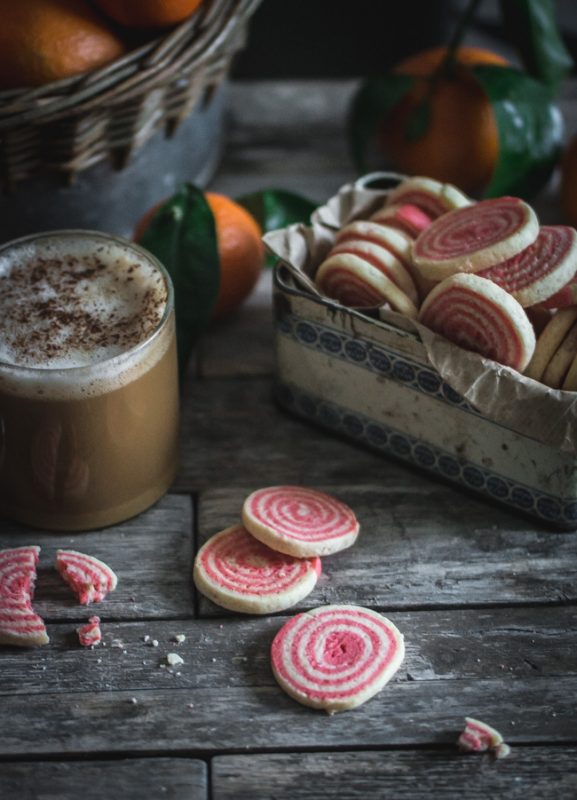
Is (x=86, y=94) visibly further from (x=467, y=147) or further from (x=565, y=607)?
(x=565, y=607)

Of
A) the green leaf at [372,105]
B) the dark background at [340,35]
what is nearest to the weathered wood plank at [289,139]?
the green leaf at [372,105]

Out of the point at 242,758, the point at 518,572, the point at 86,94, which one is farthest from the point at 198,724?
the point at 86,94

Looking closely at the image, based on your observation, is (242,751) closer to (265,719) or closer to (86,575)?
(265,719)

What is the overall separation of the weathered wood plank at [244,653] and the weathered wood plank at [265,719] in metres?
0.01

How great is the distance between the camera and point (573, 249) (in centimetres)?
114

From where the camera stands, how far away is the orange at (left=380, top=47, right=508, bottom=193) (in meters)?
1.62

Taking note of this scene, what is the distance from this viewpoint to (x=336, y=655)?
1.05 m

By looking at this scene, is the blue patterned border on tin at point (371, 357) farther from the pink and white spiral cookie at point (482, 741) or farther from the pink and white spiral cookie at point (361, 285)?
the pink and white spiral cookie at point (482, 741)

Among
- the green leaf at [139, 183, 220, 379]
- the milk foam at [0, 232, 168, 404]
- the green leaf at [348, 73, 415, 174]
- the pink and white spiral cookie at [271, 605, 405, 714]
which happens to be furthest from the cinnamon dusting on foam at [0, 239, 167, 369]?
the green leaf at [348, 73, 415, 174]

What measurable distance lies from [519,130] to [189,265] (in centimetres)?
59

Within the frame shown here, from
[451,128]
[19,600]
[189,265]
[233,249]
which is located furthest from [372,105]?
[19,600]

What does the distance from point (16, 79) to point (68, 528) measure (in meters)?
0.53

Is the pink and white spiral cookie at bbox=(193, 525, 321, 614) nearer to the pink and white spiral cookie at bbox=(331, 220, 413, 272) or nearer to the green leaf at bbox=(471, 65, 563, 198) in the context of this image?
the pink and white spiral cookie at bbox=(331, 220, 413, 272)

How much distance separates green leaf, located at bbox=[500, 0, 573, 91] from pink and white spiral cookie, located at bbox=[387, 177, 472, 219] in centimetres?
47
